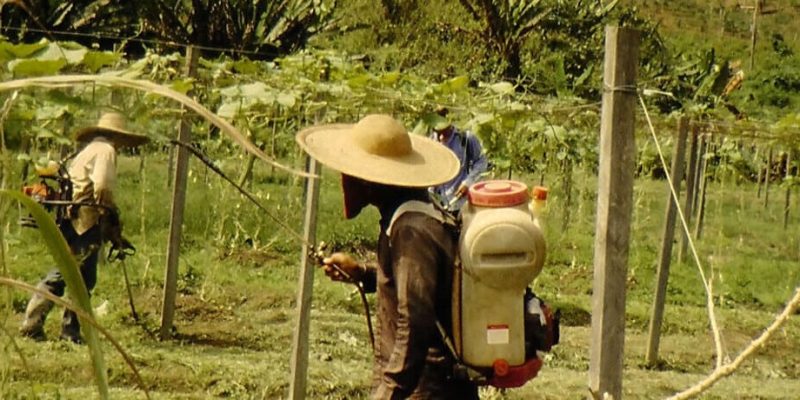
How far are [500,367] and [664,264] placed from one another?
16.6ft

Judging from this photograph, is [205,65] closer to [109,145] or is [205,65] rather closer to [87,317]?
[109,145]

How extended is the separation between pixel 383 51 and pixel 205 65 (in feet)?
44.8

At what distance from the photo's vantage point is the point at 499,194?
12.0 feet

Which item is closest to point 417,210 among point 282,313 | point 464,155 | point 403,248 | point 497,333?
point 403,248

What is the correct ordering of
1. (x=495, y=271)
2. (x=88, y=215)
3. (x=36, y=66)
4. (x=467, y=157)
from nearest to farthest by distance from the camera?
(x=36, y=66) < (x=495, y=271) < (x=467, y=157) < (x=88, y=215)

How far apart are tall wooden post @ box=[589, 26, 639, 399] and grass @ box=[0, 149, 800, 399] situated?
1230 mm

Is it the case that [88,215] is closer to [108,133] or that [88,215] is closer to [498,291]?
[108,133]

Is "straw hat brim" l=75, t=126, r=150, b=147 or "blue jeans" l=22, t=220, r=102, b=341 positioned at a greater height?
"straw hat brim" l=75, t=126, r=150, b=147

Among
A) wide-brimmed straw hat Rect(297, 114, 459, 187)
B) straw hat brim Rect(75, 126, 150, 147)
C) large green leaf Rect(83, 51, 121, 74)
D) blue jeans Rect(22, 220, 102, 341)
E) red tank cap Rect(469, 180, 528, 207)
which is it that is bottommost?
blue jeans Rect(22, 220, 102, 341)

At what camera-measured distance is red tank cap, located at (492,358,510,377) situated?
12.2ft

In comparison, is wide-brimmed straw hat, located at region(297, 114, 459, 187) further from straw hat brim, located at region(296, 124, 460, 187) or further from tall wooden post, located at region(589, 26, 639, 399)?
tall wooden post, located at region(589, 26, 639, 399)

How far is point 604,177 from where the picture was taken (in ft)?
13.1

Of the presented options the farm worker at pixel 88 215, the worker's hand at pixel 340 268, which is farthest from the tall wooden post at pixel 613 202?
the farm worker at pixel 88 215

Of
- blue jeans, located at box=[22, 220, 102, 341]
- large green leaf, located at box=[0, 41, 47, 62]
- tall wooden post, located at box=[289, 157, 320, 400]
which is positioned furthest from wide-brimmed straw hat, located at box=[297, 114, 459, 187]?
blue jeans, located at box=[22, 220, 102, 341]
